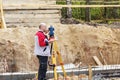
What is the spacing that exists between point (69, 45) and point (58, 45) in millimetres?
390

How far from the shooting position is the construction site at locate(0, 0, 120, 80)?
1146 centimetres

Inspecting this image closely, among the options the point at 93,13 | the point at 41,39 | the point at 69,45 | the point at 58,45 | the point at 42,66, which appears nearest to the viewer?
the point at 41,39

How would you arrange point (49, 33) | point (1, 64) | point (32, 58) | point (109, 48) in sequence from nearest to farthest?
point (49, 33) < point (1, 64) < point (32, 58) < point (109, 48)

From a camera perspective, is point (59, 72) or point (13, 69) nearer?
point (59, 72)

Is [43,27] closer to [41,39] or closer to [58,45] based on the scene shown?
[41,39]

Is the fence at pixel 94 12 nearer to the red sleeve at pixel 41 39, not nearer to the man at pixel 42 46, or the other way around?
the man at pixel 42 46

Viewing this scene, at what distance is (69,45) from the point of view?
14453 mm

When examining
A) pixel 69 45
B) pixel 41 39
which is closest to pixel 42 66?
pixel 41 39

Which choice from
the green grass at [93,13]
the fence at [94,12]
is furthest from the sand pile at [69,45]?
the green grass at [93,13]

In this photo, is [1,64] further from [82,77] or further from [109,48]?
[109,48]

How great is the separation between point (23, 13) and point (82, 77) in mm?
6446

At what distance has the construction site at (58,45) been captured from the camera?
1146cm

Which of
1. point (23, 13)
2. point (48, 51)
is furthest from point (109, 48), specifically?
point (48, 51)

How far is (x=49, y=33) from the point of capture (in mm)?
9508
